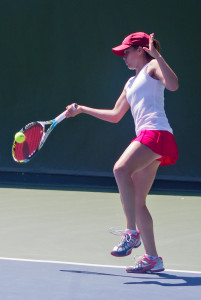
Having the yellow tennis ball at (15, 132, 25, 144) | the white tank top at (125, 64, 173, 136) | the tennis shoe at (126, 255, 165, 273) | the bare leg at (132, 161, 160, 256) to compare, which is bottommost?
the tennis shoe at (126, 255, 165, 273)

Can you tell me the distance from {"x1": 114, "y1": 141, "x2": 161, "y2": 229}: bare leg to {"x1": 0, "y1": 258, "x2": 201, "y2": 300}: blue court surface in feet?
1.15

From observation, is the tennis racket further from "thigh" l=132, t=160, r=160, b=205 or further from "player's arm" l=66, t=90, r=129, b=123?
"thigh" l=132, t=160, r=160, b=205

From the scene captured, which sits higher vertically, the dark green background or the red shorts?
the dark green background

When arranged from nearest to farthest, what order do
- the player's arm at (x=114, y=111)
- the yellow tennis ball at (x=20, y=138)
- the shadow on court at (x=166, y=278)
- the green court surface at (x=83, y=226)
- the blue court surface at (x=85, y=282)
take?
the blue court surface at (x=85, y=282), the shadow on court at (x=166, y=278), the player's arm at (x=114, y=111), the green court surface at (x=83, y=226), the yellow tennis ball at (x=20, y=138)

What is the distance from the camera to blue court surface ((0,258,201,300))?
159 inches

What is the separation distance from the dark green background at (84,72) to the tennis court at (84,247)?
0.81 metres

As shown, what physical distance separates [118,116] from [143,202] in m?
0.59

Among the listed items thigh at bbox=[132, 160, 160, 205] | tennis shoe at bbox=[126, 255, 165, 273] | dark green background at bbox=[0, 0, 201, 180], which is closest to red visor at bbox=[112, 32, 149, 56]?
thigh at bbox=[132, 160, 160, 205]

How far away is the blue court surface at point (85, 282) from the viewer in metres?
4.05

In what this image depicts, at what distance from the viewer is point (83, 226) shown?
6.53 metres

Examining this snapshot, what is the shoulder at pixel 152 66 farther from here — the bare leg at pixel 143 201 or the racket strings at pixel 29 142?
the racket strings at pixel 29 142

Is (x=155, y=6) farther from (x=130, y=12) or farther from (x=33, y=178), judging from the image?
(x=33, y=178)

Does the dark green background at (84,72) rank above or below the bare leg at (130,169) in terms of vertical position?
above

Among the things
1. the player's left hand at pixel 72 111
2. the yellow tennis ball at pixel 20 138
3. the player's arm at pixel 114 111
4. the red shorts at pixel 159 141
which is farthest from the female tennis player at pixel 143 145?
the yellow tennis ball at pixel 20 138
